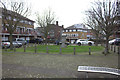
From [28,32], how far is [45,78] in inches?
1607

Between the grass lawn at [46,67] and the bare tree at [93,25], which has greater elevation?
the bare tree at [93,25]

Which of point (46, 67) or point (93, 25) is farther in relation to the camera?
point (93, 25)

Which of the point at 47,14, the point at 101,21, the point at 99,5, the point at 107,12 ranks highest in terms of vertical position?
the point at 47,14

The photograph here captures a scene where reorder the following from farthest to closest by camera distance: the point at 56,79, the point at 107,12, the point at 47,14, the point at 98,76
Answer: the point at 47,14
the point at 107,12
the point at 98,76
the point at 56,79

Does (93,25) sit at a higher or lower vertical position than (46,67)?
higher

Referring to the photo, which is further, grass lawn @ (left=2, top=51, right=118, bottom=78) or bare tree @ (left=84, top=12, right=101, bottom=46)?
bare tree @ (left=84, top=12, right=101, bottom=46)

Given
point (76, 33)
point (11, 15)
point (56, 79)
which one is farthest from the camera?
point (76, 33)

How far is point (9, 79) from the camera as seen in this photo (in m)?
4.89

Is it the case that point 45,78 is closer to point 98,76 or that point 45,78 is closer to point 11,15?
point 98,76

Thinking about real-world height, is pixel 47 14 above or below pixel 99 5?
above

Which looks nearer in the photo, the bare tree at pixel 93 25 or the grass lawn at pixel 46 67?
the grass lawn at pixel 46 67

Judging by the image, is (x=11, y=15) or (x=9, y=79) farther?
(x=11, y=15)

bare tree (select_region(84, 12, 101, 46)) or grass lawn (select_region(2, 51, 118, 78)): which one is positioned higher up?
bare tree (select_region(84, 12, 101, 46))

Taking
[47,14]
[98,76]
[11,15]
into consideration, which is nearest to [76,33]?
[47,14]
